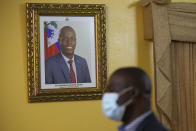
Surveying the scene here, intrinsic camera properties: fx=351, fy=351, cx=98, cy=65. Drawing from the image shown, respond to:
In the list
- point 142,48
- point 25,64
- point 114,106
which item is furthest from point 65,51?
point 114,106

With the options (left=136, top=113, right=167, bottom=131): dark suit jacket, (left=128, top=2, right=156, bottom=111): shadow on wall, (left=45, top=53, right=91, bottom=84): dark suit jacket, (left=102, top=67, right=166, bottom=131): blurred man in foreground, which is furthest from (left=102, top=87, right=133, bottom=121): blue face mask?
(left=128, top=2, right=156, bottom=111): shadow on wall

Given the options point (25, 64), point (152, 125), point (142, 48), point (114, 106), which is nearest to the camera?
point (152, 125)

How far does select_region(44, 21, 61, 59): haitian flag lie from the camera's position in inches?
136

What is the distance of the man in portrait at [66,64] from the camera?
11.4 feet

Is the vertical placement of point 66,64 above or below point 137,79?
above

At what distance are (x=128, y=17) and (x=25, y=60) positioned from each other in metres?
1.15

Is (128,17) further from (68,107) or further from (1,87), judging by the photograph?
(1,87)

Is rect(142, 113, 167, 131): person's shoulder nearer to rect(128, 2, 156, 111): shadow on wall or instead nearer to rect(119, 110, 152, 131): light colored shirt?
rect(119, 110, 152, 131): light colored shirt

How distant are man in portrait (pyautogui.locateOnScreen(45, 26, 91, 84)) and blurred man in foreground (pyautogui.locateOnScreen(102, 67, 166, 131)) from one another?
6.37ft

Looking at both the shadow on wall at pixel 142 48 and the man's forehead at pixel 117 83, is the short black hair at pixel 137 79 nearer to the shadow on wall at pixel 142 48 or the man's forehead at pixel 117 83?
the man's forehead at pixel 117 83

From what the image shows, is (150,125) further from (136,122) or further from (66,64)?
(66,64)

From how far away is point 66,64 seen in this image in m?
3.50

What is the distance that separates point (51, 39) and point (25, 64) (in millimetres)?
353

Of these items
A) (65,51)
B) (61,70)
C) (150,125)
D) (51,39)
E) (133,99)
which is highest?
(51,39)
